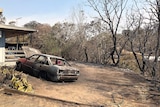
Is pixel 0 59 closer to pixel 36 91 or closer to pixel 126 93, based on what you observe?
pixel 36 91

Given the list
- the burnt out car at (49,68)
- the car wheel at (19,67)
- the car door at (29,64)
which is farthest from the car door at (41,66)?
the car wheel at (19,67)

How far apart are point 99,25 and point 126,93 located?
21452 mm

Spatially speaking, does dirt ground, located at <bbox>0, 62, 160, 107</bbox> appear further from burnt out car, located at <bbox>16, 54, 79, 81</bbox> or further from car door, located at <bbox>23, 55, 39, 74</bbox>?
car door, located at <bbox>23, 55, 39, 74</bbox>

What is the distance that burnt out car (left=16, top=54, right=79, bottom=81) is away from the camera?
Result: 40.1 ft

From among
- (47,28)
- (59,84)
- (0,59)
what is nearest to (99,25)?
(47,28)

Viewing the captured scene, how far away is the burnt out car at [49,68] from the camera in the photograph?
40.1 ft

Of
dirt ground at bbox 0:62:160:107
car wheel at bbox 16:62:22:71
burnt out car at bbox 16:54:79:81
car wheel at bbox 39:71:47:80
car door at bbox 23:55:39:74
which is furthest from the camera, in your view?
car wheel at bbox 16:62:22:71

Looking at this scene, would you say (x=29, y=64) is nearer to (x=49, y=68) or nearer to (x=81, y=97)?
(x=49, y=68)

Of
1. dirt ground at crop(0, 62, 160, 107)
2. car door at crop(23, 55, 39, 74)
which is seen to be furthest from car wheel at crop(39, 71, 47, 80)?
car door at crop(23, 55, 39, 74)

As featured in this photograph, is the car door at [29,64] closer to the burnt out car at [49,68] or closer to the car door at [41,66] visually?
the burnt out car at [49,68]

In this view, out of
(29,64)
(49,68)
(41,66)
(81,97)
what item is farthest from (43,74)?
(81,97)

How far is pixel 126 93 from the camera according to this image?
1135 cm

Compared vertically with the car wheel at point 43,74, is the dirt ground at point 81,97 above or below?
below

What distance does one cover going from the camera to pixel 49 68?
12.5 meters
